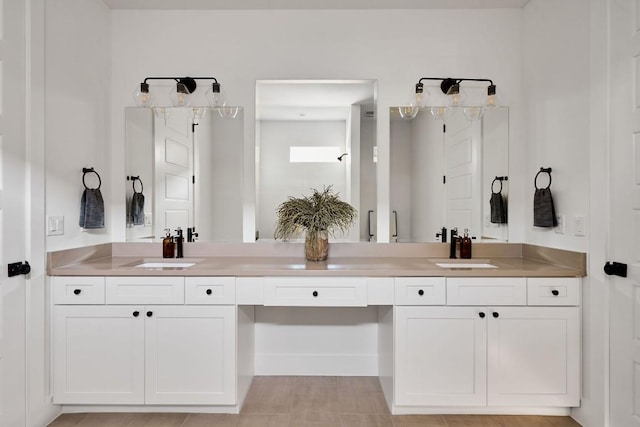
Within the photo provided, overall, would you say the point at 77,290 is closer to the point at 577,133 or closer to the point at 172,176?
the point at 172,176

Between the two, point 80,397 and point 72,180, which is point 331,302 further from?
point 72,180

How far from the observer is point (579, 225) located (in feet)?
6.79

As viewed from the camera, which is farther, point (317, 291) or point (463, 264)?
point (463, 264)

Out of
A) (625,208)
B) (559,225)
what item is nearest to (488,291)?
(559,225)

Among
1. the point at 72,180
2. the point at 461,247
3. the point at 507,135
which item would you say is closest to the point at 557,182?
the point at 507,135

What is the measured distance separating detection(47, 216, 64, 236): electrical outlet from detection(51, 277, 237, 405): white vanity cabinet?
0.84 feet

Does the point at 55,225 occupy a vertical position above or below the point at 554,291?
above

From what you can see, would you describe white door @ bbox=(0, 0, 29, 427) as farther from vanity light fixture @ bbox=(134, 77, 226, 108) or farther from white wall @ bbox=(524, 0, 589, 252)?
white wall @ bbox=(524, 0, 589, 252)

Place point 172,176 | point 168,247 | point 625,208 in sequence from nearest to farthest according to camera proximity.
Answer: point 625,208 → point 168,247 → point 172,176

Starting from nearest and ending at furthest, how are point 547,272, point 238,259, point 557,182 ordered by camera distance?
point 547,272 < point 557,182 < point 238,259

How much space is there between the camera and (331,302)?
6.82 feet

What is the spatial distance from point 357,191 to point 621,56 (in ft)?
5.12

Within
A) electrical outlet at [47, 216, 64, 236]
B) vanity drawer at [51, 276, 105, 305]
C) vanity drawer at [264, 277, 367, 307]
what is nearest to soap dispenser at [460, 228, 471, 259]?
vanity drawer at [264, 277, 367, 307]

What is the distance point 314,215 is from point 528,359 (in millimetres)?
1446
